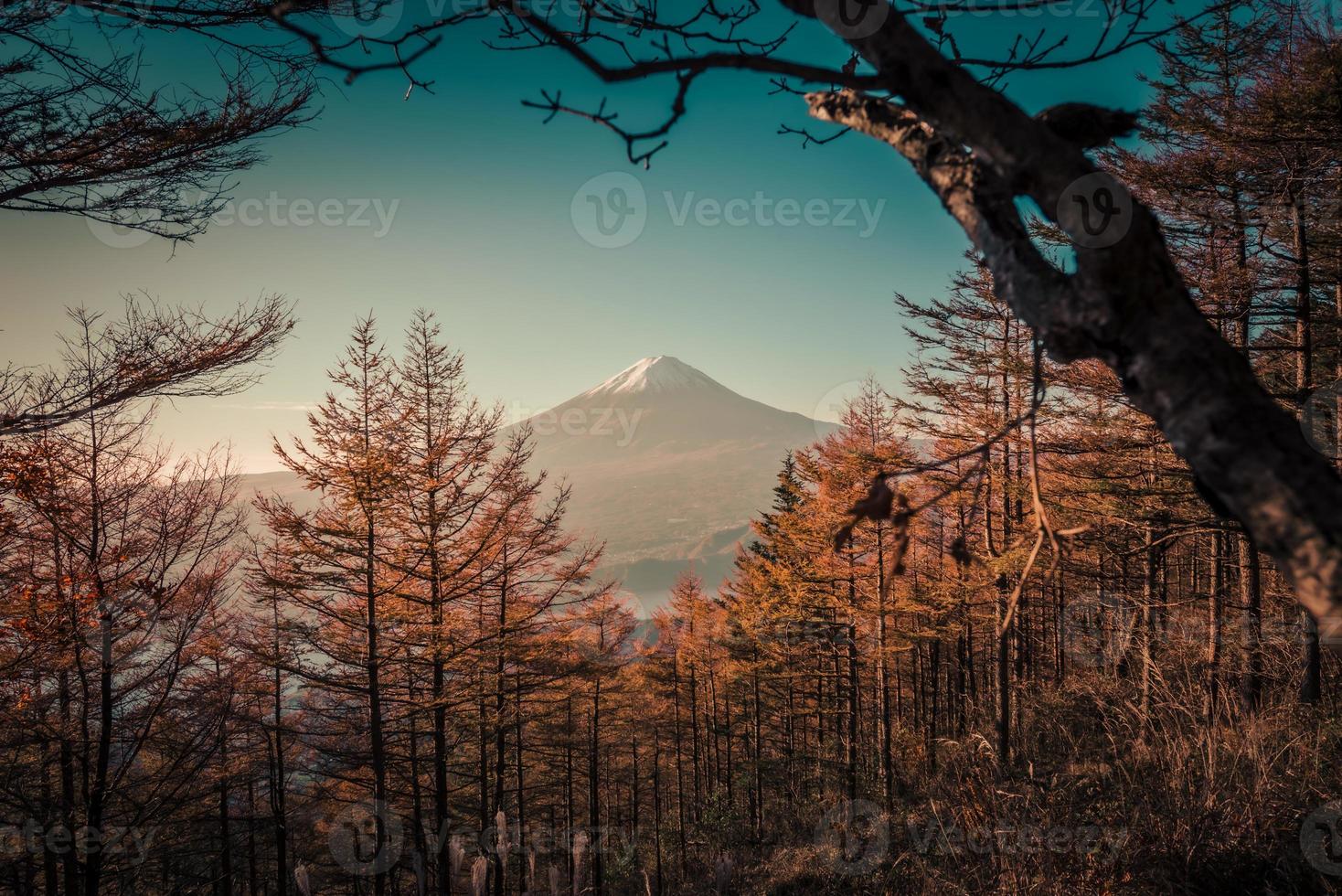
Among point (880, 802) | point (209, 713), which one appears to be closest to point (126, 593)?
point (209, 713)

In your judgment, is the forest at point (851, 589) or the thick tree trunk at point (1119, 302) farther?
the forest at point (851, 589)

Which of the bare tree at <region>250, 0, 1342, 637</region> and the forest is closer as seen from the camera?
the bare tree at <region>250, 0, 1342, 637</region>

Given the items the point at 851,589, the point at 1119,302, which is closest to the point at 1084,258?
the point at 1119,302

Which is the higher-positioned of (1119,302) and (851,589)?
(1119,302)

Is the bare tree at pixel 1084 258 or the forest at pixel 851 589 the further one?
the forest at pixel 851 589

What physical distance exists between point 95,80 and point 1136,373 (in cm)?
622

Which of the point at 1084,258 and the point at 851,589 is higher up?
the point at 1084,258

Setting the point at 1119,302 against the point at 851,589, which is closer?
the point at 1119,302

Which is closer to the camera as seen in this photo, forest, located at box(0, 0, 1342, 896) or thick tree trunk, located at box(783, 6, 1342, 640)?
thick tree trunk, located at box(783, 6, 1342, 640)

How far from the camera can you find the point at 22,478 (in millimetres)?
4992

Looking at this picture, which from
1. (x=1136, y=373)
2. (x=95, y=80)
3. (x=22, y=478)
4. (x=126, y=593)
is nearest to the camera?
(x=1136, y=373)

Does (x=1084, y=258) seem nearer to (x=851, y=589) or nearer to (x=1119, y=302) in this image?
(x=1119, y=302)

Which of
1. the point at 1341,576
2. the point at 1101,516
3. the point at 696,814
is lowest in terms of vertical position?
the point at 696,814

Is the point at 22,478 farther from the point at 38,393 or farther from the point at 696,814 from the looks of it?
the point at 696,814
